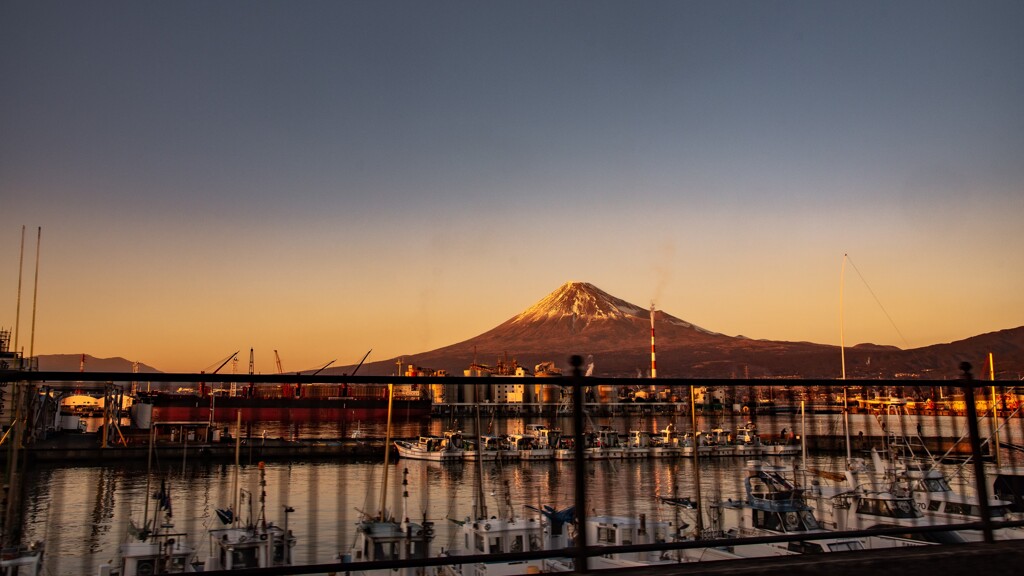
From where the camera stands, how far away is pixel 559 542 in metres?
12.6

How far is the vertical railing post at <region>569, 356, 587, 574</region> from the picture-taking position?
4.45 metres

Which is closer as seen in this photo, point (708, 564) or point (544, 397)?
point (708, 564)

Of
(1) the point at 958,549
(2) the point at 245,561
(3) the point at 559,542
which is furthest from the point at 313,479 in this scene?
(3) the point at 559,542

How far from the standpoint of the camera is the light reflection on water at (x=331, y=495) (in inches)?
253

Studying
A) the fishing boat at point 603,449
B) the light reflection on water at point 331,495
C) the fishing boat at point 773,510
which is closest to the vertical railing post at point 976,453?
the light reflection on water at point 331,495

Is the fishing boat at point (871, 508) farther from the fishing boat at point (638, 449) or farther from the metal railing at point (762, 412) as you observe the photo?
the fishing boat at point (638, 449)

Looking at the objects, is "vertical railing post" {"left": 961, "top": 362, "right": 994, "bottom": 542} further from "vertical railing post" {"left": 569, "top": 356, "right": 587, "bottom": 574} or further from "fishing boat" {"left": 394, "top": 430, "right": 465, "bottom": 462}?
"fishing boat" {"left": 394, "top": 430, "right": 465, "bottom": 462}

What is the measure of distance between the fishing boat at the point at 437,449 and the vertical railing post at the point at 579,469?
46.3 meters

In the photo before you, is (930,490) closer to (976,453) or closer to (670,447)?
(976,453)

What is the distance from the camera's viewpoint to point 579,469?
4.58 meters

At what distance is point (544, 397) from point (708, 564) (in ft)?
9.96

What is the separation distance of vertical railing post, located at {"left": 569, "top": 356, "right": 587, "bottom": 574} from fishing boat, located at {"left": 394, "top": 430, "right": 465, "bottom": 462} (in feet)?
152

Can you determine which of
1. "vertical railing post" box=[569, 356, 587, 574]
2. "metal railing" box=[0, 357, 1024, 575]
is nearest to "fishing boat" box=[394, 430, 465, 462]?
"metal railing" box=[0, 357, 1024, 575]

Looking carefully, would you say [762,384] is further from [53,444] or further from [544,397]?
[53,444]
